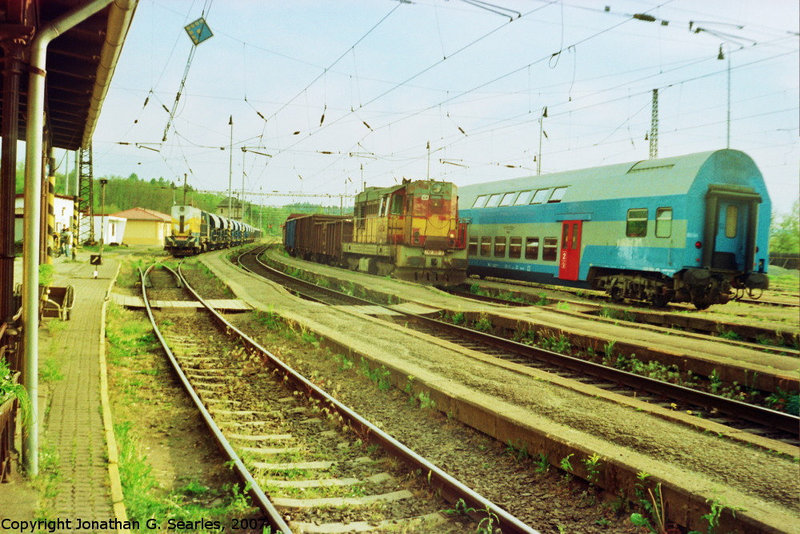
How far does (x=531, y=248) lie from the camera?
837 inches

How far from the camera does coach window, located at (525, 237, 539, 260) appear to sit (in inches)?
825

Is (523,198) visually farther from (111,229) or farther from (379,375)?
(111,229)

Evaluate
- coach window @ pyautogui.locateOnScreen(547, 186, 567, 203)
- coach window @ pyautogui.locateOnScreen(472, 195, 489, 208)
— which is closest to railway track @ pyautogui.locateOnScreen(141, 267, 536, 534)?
coach window @ pyautogui.locateOnScreen(547, 186, 567, 203)

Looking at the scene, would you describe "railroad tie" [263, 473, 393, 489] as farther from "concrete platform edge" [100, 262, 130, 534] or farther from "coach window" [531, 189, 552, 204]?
"coach window" [531, 189, 552, 204]

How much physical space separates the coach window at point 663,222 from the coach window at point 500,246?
26.0ft

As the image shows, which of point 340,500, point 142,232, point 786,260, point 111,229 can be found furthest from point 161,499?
point 142,232

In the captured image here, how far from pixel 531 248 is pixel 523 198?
2.22 meters

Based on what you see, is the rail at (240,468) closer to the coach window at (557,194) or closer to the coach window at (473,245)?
the coach window at (557,194)

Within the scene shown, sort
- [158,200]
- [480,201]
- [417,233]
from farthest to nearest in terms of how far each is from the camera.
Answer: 1. [158,200]
2. [480,201]
3. [417,233]

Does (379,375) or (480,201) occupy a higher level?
(480,201)

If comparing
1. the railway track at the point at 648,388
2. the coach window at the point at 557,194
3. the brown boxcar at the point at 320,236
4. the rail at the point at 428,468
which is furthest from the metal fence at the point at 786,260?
the rail at the point at 428,468

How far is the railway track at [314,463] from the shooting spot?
4.63 m

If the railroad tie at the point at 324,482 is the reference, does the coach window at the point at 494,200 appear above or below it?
above

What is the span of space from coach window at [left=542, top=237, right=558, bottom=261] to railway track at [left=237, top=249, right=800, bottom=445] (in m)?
8.02
